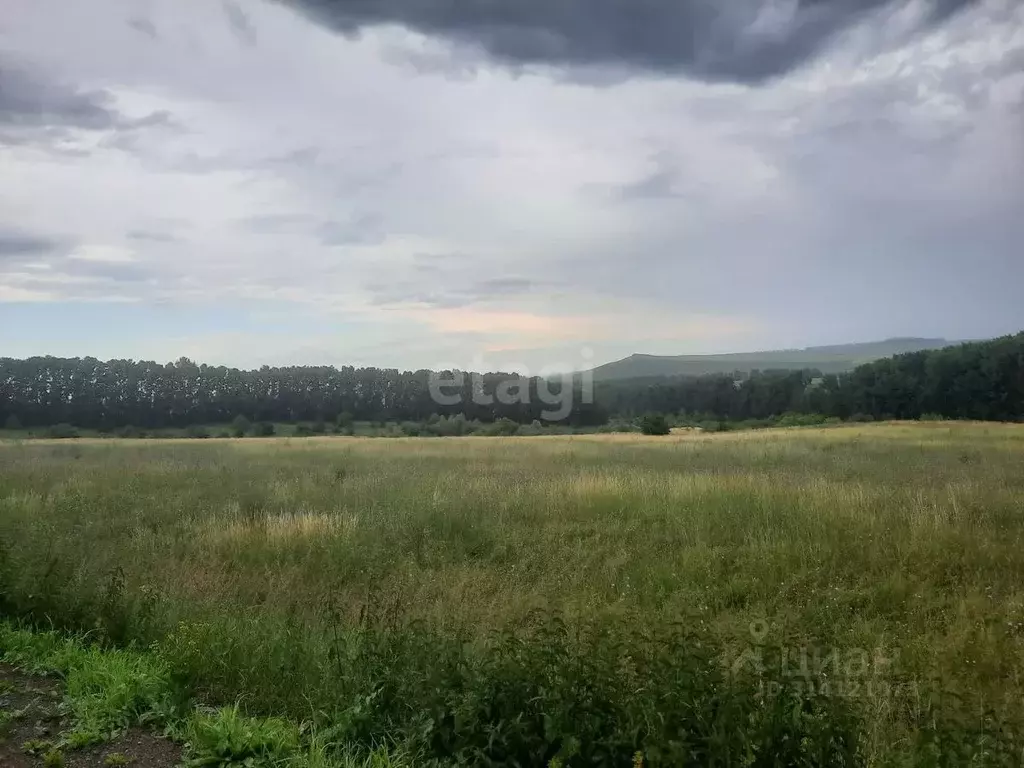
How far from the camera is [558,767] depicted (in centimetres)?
329

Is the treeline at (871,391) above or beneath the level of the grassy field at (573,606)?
above

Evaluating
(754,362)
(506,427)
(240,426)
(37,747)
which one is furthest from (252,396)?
(754,362)

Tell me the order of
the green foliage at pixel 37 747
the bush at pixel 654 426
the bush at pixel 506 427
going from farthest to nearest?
the bush at pixel 506 427 < the bush at pixel 654 426 < the green foliage at pixel 37 747

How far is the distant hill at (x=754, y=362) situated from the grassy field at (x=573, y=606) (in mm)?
44788

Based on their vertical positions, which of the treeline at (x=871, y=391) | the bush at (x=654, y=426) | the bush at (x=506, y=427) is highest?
the treeline at (x=871, y=391)

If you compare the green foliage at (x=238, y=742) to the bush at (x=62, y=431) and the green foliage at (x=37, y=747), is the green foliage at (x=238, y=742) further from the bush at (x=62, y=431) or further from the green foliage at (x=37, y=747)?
the bush at (x=62, y=431)

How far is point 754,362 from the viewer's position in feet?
481

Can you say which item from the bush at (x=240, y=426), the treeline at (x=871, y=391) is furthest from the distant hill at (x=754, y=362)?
the bush at (x=240, y=426)

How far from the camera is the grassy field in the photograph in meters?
3.77

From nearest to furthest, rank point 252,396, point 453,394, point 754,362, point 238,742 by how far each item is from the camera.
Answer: point 238,742 < point 453,394 < point 252,396 < point 754,362

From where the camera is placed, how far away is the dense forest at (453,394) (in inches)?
2301

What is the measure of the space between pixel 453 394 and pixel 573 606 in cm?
6583

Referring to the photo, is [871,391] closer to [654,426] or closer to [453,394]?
[654,426]

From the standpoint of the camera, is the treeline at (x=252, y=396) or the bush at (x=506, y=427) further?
the treeline at (x=252, y=396)
